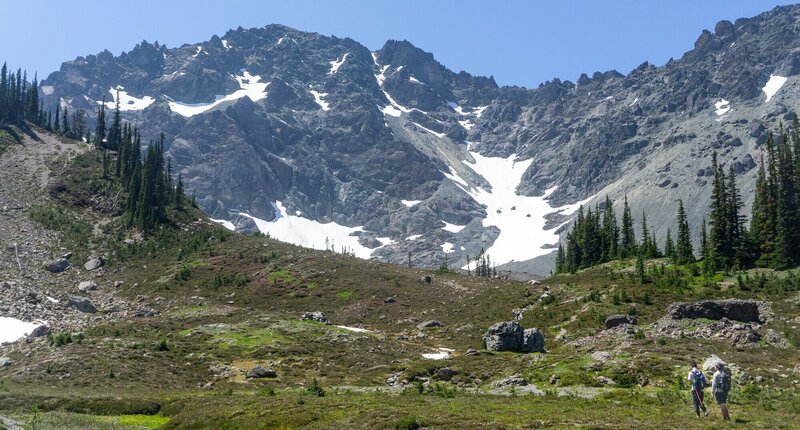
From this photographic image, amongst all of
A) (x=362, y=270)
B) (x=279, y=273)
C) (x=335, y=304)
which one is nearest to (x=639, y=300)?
(x=335, y=304)

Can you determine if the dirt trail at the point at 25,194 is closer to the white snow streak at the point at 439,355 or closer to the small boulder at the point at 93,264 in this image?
the small boulder at the point at 93,264

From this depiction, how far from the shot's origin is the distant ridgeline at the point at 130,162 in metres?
111

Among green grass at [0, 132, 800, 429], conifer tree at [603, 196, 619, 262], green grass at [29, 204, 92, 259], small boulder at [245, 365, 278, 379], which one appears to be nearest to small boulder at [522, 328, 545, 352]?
green grass at [0, 132, 800, 429]

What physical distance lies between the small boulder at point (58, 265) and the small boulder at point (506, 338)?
64115mm

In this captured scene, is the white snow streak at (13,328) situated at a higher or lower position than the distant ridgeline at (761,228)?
lower

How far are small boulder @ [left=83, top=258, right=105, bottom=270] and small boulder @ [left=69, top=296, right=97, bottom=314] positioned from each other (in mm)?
19786

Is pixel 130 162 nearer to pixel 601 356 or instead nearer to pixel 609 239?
pixel 609 239

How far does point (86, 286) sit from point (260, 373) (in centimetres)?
4740

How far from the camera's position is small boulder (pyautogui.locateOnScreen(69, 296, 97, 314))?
69750mm

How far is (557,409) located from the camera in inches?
1051

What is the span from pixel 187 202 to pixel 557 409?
11502 centimetres

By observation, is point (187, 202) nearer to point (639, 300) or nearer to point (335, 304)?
point (335, 304)

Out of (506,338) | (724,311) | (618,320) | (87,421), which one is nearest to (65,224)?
(506,338)

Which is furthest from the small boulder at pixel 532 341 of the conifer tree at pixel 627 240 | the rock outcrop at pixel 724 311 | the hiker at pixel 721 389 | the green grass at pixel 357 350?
the conifer tree at pixel 627 240
